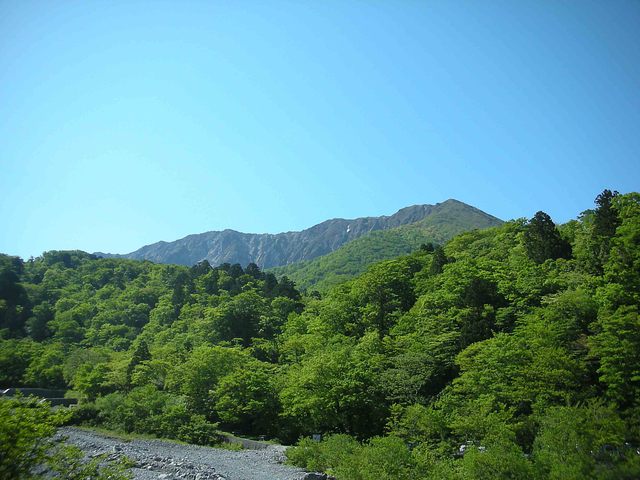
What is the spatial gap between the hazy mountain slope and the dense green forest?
49.1 metres

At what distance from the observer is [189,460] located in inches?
1003

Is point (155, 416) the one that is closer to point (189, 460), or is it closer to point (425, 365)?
point (189, 460)

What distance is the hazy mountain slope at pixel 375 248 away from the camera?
113m

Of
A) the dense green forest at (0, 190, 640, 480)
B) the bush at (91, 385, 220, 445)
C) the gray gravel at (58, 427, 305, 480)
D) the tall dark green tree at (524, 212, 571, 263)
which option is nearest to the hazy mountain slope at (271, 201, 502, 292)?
the dense green forest at (0, 190, 640, 480)

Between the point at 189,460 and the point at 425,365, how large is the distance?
16129 mm

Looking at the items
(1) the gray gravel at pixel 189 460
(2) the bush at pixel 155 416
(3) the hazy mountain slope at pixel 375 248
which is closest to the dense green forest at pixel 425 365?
(2) the bush at pixel 155 416

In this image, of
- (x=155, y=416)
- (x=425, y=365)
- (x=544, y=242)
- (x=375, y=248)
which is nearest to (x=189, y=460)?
(x=155, y=416)

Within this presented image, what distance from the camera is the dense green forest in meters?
17.5

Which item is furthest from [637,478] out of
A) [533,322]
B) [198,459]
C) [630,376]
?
[198,459]

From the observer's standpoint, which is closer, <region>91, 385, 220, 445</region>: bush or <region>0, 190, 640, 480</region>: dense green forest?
<region>0, 190, 640, 480</region>: dense green forest

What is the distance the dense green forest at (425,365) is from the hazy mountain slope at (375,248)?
161 feet

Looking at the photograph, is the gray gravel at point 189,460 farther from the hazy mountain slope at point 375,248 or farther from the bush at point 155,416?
the hazy mountain slope at point 375,248

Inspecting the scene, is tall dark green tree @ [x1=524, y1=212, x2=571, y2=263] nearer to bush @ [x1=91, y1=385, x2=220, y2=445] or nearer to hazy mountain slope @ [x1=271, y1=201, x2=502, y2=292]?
bush @ [x1=91, y1=385, x2=220, y2=445]

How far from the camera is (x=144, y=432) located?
35.3m
